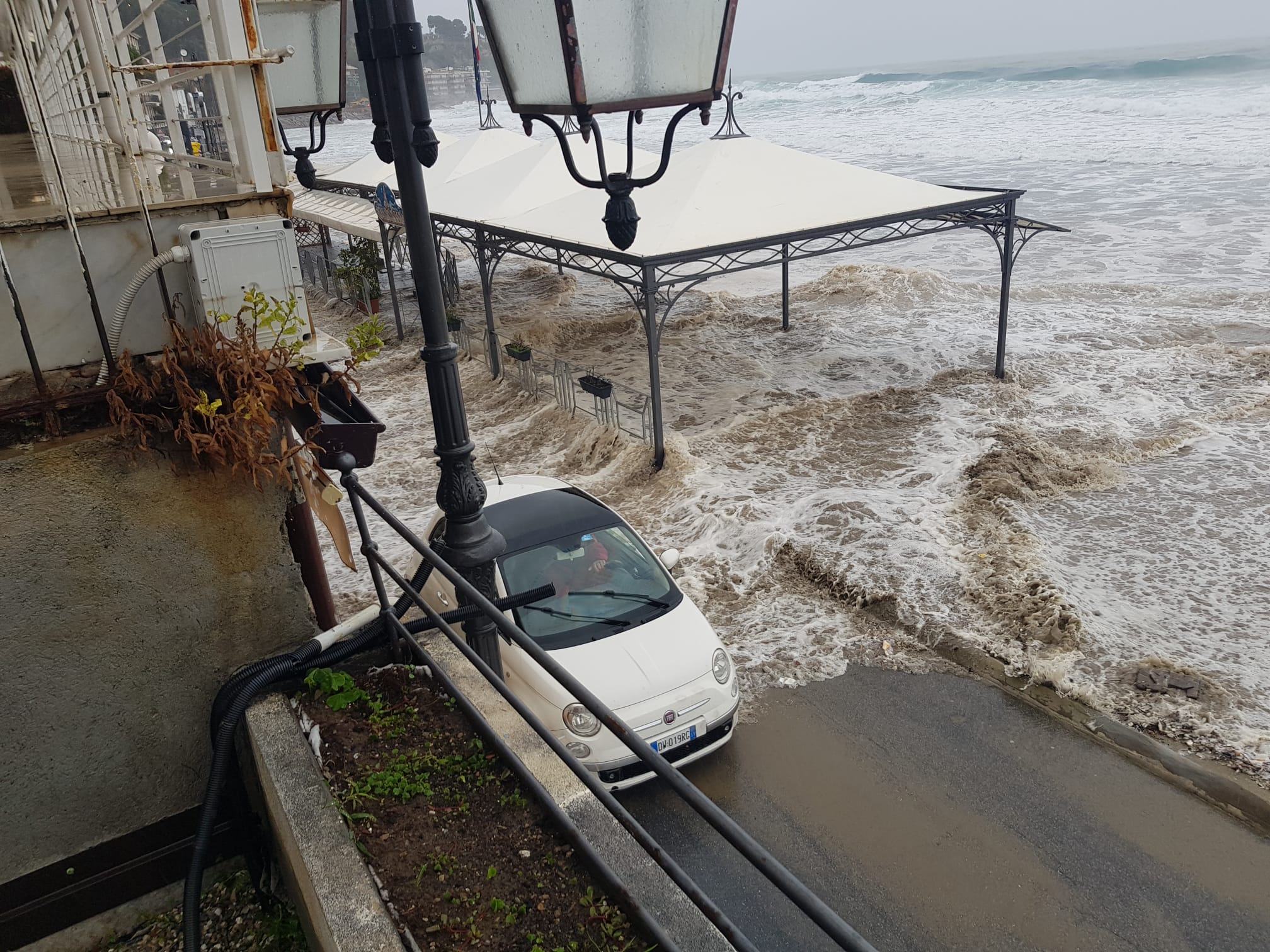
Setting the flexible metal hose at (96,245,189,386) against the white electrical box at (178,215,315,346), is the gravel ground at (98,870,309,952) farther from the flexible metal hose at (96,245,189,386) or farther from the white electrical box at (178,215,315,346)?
the white electrical box at (178,215,315,346)

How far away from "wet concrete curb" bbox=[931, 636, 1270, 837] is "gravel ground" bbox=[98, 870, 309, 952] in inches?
245

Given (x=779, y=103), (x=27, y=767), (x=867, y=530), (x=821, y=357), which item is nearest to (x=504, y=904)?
(x=27, y=767)

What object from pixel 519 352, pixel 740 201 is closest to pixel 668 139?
pixel 740 201

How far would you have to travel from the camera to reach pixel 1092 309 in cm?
2050

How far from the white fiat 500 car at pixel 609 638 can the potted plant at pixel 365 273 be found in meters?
15.4

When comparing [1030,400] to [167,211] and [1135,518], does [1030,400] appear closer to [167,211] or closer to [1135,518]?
[1135,518]

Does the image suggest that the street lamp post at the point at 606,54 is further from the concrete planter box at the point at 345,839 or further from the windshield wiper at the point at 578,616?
the windshield wiper at the point at 578,616

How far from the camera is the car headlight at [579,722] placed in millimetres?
6418

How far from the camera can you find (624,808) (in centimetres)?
273

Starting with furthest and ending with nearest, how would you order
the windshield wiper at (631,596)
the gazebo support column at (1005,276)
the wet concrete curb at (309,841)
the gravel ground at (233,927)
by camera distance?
the gazebo support column at (1005,276) → the windshield wiper at (631,596) → the gravel ground at (233,927) → the wet concrete curb at (309,841)

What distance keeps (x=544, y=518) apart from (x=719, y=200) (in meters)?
6.93

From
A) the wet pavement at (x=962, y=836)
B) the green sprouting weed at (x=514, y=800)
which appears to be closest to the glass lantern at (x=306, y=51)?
the green sprouting weed at (x=514, y=800)

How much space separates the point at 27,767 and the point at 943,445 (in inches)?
473

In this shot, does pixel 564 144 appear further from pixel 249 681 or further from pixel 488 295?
pixel 488 295
